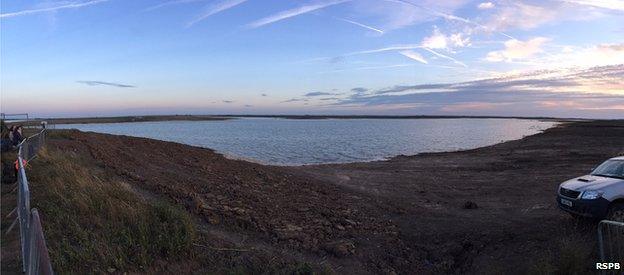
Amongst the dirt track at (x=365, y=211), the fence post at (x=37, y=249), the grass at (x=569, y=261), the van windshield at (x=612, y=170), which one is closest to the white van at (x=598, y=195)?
the van windshield at (x=612, y=170)

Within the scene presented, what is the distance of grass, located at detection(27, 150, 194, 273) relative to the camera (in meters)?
6.77

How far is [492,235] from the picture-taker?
400 inches

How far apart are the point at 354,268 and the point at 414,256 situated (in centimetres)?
176

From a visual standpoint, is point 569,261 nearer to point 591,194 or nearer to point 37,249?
point 591,194

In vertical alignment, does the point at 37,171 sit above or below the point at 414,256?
above

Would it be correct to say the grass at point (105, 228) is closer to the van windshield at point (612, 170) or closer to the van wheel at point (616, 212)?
the van wheel at point (616, 212)

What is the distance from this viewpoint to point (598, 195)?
8922 mm

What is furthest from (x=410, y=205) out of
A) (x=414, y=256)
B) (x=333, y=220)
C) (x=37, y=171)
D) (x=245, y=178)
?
(x=37, y=171)

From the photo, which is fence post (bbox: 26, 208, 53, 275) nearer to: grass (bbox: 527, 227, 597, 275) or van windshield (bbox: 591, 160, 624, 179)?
grass (bbox: 527, 227, 597, 275)

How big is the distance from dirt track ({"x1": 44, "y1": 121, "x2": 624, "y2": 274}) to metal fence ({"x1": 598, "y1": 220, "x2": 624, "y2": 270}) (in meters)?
1.21

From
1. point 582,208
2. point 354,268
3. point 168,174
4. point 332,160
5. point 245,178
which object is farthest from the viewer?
point 332,160

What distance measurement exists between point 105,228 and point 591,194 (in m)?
9.12

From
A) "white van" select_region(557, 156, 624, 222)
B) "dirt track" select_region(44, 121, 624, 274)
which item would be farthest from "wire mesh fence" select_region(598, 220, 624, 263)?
"white van" select_region(557, 156, 624, 222)

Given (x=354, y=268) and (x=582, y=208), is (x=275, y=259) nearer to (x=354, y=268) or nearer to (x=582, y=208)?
(x=354, y=268)
